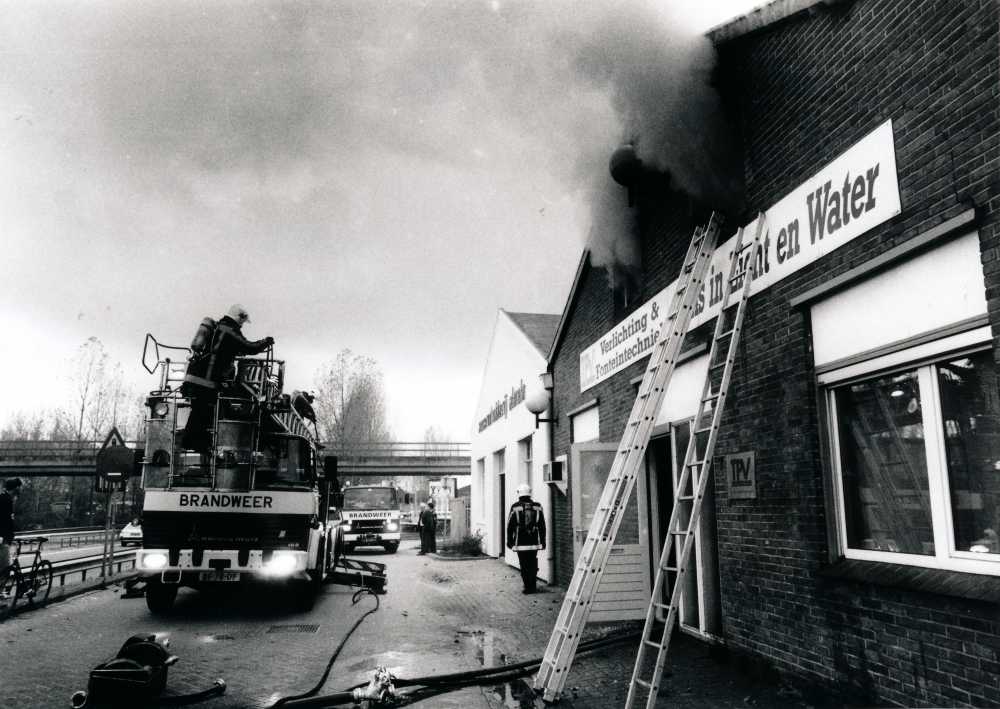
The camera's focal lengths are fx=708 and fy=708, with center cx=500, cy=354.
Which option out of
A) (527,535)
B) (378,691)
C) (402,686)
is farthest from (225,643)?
(527,535)

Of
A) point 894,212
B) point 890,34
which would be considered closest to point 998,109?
point 894,212

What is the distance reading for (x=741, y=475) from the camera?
6.38 metres

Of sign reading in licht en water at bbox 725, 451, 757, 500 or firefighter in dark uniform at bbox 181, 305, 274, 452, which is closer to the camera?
sign reading in licht en water at bbox 725, 451, 757, 500

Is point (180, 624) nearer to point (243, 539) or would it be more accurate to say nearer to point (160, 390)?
point (243, 539)

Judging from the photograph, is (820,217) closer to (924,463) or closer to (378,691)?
(924,463)

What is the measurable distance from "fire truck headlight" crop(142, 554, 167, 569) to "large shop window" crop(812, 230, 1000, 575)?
7990mm

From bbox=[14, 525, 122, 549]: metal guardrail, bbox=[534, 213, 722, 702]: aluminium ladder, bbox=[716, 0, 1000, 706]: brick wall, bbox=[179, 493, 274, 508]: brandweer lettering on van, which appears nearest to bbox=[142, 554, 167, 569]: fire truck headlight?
bbox=[179, 493, 274, 508]: brandweer lettering on van

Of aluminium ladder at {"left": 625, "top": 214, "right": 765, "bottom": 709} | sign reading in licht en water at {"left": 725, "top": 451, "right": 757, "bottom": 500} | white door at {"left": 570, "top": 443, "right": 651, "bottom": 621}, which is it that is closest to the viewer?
aluminium ladder at {"left": 625, "top": 214, "right": 765, "bottom": 709}

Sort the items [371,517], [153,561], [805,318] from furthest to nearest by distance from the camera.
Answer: [371,517], [153,561], [805,318]

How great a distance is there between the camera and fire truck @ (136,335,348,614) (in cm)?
A: 914

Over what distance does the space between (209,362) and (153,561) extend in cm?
265

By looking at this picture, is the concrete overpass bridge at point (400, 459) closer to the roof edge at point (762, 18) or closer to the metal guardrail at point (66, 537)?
the metal guardrail at point (66, 537)

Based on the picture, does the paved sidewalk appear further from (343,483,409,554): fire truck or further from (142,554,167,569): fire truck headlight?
(343,483,409,554): fire truck

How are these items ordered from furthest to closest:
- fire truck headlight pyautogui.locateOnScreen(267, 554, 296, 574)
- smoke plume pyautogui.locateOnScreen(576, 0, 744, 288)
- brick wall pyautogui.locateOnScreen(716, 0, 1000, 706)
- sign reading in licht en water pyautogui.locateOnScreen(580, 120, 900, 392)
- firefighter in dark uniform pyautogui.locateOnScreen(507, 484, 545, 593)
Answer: firefighter in dark uniform pyautogui.locateOnScreen(507, 484, 545, 593), fire truck headlight pyautogui.locateOnScreen(267, 554, 296, 574), smoke plume pyautogui.locateOnScreen(576, 0, 744, 288), sign reading in licht en water pyautogui.locateOnScreen(580, 120, 900, 392), brick wall pyautogui.locateOnScreen(716, 0, 1000, 706)
